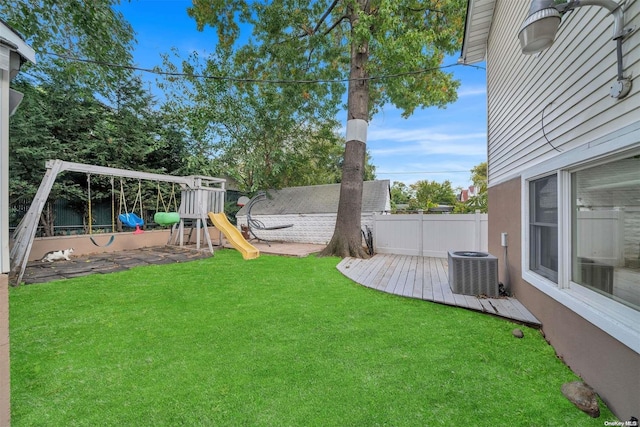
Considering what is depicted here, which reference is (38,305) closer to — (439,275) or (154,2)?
(439,275)

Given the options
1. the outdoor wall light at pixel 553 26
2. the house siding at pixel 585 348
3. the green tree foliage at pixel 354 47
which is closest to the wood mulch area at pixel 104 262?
the green tree foliage at pixel 354 47

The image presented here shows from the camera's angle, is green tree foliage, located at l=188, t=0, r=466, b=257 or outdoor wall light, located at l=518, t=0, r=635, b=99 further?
green tree foliage, located at l=188, t=0, r=466, b=257

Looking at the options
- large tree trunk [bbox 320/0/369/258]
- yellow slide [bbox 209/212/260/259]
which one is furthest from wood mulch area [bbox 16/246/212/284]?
large tree trunk [bbox 320/0/369/258]

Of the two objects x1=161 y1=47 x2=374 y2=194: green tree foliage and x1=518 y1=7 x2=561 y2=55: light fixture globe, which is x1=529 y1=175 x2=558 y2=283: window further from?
x1=161 y1=47 x2=374 y2=194: green tree foliage

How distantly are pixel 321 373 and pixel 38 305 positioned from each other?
4.16 meters

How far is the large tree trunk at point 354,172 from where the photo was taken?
8.05 m

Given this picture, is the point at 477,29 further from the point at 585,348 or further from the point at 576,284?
the point at 585,348

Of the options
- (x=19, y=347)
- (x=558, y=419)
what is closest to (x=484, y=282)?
(x=558, y=419)

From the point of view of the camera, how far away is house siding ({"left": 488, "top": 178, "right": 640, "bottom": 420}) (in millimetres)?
1753

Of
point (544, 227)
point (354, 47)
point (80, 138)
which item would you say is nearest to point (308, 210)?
point (354, 47)

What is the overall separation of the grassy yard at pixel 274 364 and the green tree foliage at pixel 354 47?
4.65m

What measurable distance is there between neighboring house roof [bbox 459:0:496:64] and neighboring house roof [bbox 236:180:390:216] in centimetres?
512

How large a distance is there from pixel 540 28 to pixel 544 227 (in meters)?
2.09

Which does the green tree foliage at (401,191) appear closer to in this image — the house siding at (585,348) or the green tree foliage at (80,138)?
the green tree foliage at (80,138)
